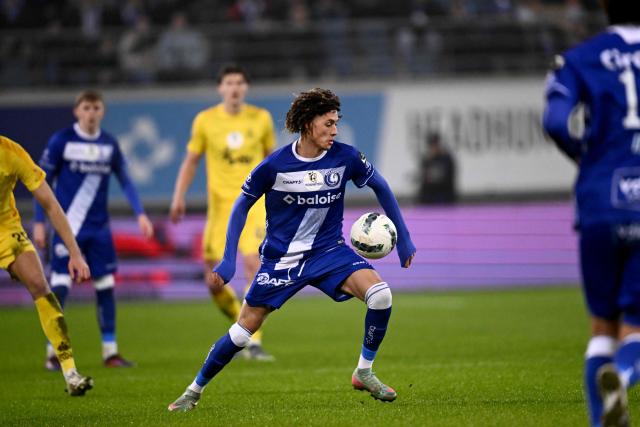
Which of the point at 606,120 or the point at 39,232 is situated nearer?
the point at 606,120

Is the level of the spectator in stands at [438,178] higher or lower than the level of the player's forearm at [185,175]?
lower

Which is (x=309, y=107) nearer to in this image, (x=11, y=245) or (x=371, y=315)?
(x=371, y=315)

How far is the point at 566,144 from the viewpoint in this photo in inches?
214

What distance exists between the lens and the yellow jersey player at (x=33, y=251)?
8344 mm

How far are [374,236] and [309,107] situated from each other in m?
1.05

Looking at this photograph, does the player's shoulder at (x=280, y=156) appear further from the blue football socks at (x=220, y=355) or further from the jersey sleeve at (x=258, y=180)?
the blue football socks at (x=220, y=355)

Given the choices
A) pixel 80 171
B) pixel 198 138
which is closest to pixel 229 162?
pixel 198 138

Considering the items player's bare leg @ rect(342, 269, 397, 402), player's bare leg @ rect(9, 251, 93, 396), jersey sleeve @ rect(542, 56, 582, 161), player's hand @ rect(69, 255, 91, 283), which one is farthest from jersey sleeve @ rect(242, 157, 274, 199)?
jersey sleeve @ rect(542, 56, 582, 161)

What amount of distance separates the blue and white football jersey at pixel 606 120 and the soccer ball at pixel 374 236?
2.77 metres

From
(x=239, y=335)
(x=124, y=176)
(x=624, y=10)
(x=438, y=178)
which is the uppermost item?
(x=624, y=10)

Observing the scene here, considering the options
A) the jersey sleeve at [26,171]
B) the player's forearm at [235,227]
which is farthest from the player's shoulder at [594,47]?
the jersey sleeve at [26,171]

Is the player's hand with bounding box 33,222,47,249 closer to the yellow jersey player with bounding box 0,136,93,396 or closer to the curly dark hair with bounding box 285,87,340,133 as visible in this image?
the yellow jersey player with bounding box 0,136,93,396

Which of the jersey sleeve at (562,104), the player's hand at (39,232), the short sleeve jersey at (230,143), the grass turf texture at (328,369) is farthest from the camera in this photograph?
the short sleeve jersey at (230,143)

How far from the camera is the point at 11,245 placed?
8461 millimetres
